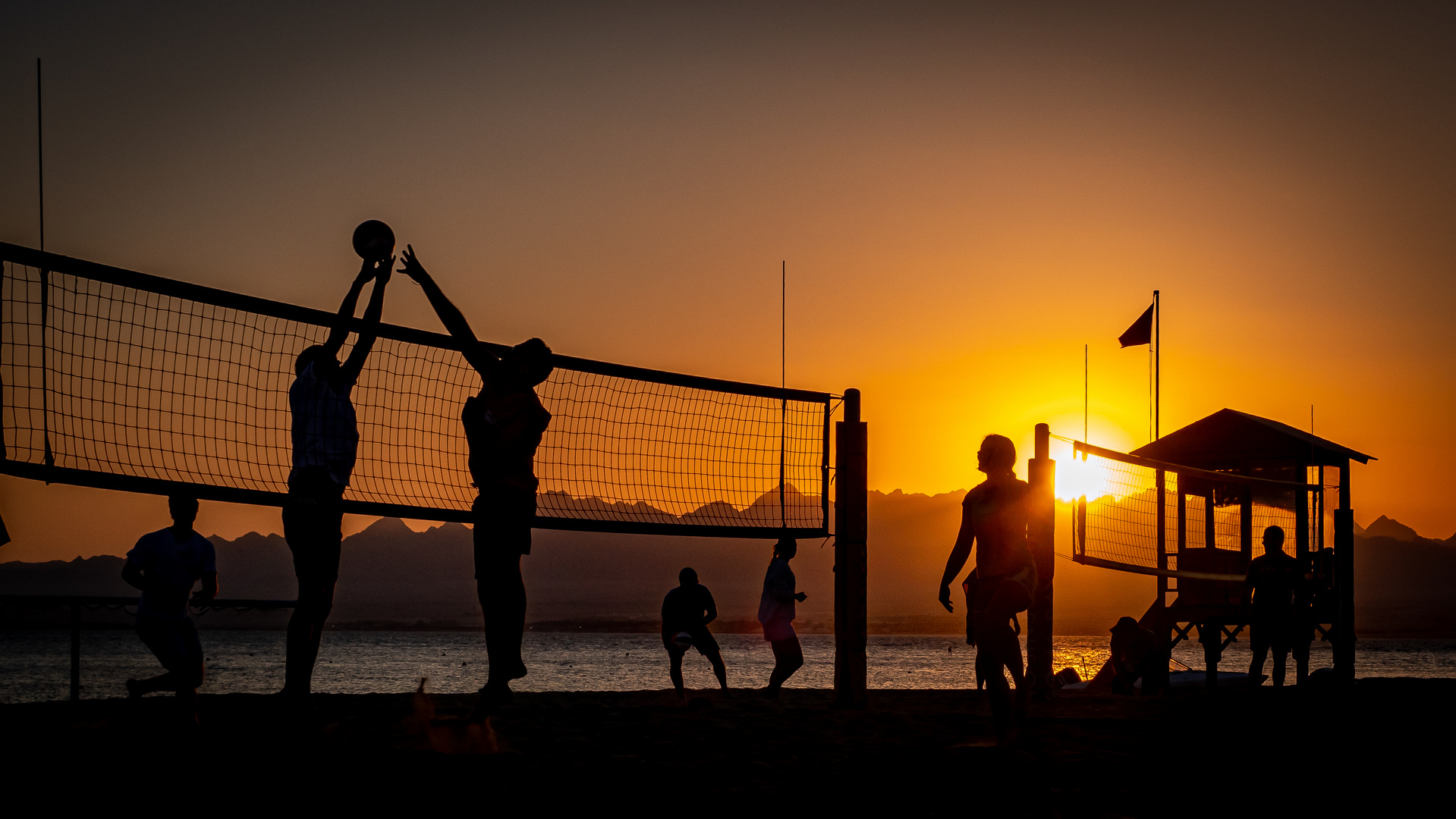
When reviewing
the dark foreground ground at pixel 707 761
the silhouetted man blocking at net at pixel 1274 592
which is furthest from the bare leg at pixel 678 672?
the silhouetted man blocking at net at pixel 1274 592

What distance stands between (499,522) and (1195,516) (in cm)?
1666

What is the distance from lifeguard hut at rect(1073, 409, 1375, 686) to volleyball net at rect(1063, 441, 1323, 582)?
22mm

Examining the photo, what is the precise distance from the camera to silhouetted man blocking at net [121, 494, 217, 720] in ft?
22.5

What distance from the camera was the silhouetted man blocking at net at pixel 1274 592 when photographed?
Result: 12180 mm

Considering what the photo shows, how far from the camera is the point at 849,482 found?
10055mm

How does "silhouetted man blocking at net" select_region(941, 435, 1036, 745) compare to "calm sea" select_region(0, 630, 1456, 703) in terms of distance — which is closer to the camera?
"silhouetted man blocking at net" select_region(941, 435, 1036, 745)

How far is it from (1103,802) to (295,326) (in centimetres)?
546

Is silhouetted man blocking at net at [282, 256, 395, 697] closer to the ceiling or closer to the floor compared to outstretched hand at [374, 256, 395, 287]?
closer to the floor

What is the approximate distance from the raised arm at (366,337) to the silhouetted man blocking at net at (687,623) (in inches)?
223

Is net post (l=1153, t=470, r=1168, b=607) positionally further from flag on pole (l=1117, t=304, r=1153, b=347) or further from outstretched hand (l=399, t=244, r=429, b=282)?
outstretched hand (l=399, t=244, r=429, b=282)

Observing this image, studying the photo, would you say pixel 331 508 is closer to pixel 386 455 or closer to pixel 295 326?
pixel 295 326

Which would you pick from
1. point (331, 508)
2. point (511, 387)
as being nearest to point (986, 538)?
point (511, 387)

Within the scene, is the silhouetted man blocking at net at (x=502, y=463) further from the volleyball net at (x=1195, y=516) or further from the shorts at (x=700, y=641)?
the volleyball net at (x=1195, y=516)

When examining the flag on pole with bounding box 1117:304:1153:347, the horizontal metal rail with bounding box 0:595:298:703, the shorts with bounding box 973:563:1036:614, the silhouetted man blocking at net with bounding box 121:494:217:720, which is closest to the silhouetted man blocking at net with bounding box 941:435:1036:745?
the shorts with bounding box 973:563:1036:614
